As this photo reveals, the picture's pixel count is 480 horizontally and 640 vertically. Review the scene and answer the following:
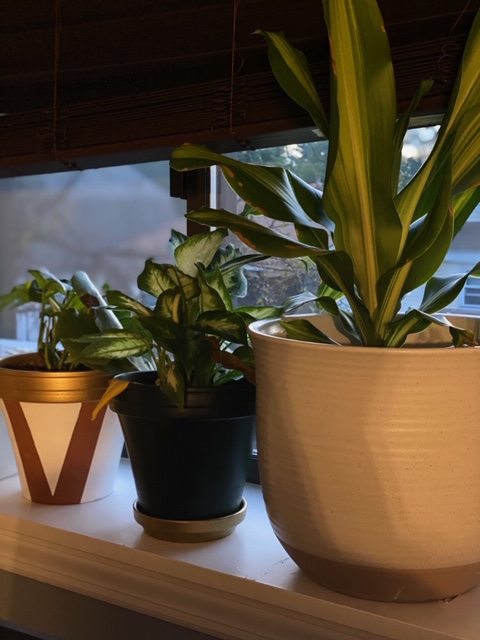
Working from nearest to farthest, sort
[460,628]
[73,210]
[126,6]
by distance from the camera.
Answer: [460,628] < [126,6] < [73,210]

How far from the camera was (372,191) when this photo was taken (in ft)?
2.35

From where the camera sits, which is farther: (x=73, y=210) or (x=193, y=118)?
(x=73, y=210)

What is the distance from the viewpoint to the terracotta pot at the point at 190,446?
2.90 feet

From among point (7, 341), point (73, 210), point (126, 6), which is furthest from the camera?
point (7, 341)

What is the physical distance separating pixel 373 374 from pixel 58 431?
0.56 meters

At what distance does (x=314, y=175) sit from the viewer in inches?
43.9

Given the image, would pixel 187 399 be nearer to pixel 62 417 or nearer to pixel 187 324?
pixel 187 324

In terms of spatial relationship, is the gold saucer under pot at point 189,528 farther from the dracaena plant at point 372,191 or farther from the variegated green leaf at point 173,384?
the dracaena plant at point 372,191

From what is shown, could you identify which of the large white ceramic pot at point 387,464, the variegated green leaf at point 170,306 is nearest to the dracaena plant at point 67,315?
the variegated green leaf at point 170,306

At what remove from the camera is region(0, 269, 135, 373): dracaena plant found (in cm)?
100

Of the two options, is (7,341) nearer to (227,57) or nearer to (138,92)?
(138,92)

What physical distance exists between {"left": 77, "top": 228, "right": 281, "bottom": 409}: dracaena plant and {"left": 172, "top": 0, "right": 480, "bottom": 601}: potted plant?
11 cm

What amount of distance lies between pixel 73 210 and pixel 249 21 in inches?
24.6

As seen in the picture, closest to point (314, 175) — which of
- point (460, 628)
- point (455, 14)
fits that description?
point (455, 14)
